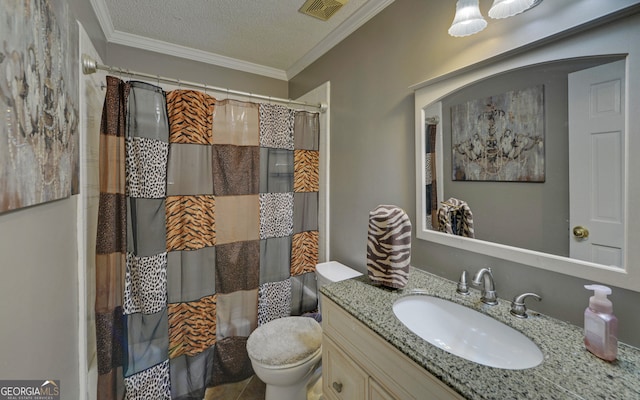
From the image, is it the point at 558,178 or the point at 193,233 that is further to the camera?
the point at 193,233

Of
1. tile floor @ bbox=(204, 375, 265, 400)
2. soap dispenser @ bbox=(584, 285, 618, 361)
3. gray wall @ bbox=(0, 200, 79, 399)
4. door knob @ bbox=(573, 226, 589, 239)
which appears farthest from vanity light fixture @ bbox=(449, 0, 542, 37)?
tile floor @ bbox=(204, 375, 265, 400)

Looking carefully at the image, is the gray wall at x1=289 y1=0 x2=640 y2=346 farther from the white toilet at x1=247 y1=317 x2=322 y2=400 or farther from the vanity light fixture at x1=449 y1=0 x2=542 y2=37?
the white toilet at x1=247 y1=317 x2=322 y2=400

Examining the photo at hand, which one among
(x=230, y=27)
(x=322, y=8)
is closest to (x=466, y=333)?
(x=322, y=8)

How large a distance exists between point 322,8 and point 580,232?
5.76 ft

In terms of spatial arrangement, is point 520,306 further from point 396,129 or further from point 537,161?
point 396,129

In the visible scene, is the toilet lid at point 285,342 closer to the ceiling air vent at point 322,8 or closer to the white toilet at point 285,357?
the white toilet at point 285,357

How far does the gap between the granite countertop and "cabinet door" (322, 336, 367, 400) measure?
0.21 metres

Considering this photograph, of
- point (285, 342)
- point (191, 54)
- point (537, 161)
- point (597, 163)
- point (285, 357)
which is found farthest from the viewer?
point (191, 54)

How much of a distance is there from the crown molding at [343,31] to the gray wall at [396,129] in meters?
0.04

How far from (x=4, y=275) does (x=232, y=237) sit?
43.7 inches

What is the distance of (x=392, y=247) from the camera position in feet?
3.50

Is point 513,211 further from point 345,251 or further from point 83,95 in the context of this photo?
point 83,95

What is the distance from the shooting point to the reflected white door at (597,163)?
729 mm

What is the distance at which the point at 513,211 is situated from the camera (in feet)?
3.15
